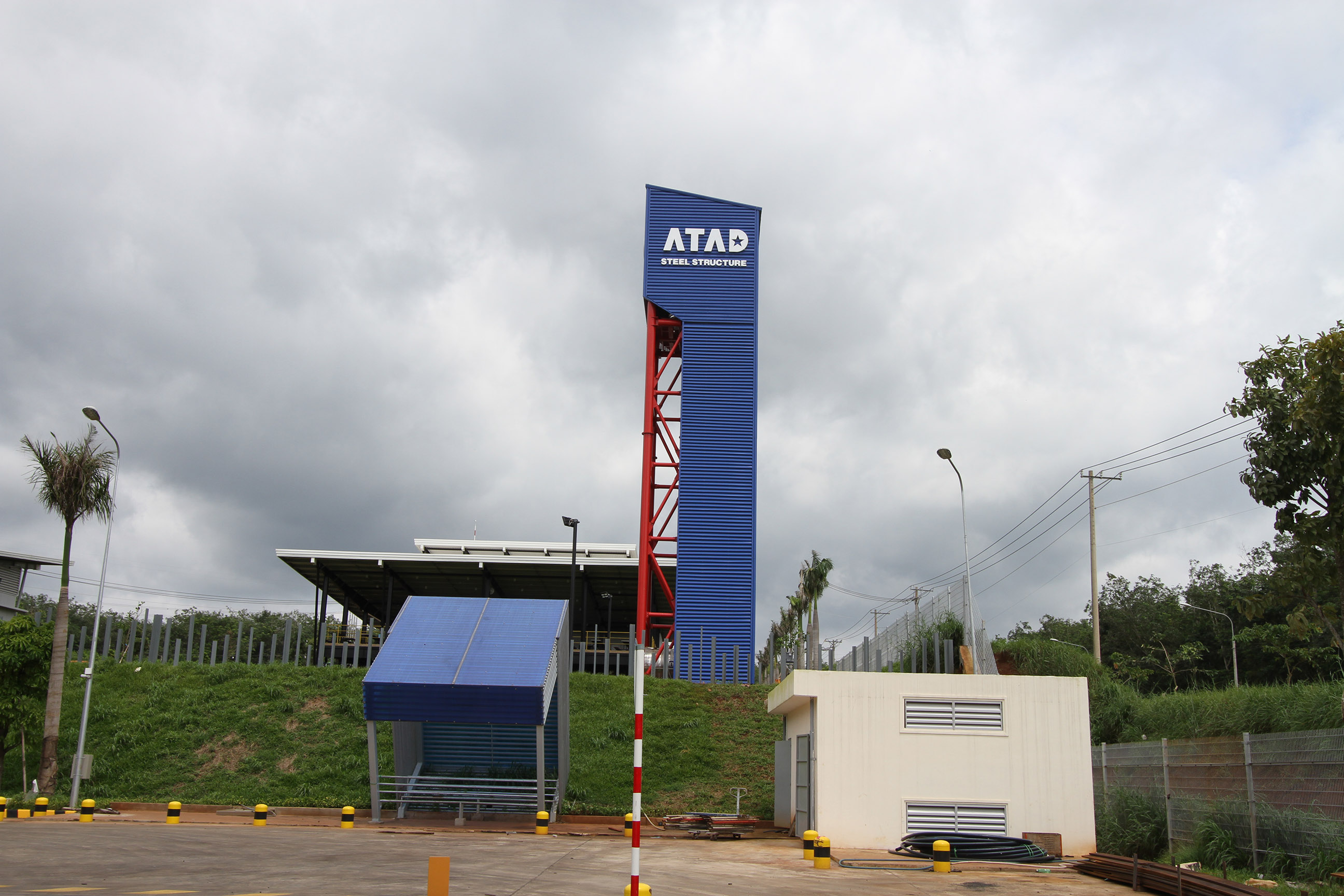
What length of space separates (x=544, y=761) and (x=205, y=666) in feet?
55.0

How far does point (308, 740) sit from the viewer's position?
2870 cm

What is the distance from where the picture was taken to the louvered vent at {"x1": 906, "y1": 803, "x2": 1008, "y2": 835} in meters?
19.5

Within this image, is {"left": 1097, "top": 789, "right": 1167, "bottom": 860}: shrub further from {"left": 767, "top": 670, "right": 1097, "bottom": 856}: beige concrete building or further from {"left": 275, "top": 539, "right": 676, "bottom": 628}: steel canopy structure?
{"left": 275, "top": 539, "right": 676, "bottom": 628}: steel canopy structure

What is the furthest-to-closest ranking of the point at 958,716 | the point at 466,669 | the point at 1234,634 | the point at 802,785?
the point at 1234,634 → the point at 802,785 → the point at 466,669 → the point at 958,716

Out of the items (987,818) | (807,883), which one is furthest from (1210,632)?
(807,883)

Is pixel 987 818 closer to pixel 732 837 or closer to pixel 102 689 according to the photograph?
pixel 732 837

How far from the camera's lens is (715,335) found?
40062mm

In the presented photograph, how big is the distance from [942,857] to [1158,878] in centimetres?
354

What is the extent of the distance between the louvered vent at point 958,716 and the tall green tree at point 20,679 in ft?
78.6

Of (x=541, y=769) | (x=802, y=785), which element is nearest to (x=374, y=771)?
(x=541, y=769)

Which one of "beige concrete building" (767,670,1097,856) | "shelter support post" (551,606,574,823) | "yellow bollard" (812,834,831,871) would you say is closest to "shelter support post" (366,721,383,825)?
"shelter support post" (551,606,574,823)

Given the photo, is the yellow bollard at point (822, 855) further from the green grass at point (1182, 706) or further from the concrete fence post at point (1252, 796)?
the green grass at point (1182, 706)

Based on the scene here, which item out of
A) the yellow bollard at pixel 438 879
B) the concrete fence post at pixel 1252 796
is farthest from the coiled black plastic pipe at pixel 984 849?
the yellow bollard at pixel 438 879

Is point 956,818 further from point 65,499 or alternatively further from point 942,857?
point 65,499
